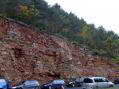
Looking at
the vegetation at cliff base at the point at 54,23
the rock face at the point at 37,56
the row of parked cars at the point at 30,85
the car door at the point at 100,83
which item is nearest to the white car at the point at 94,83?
the car door at the point at 100,83

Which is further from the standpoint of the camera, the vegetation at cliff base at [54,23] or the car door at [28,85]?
the vegetation at cliff base at [54,23]

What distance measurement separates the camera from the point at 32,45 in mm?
58594

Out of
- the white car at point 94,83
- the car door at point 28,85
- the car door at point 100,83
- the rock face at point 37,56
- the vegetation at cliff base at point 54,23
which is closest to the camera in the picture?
the car door at point 28,85

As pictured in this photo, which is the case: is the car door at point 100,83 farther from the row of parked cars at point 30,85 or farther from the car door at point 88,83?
the row of parked cars at point 30,85

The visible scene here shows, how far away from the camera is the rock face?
176ft

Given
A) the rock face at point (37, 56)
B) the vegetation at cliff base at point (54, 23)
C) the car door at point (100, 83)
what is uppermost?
the vegetation at cliff base at point (54, 23)

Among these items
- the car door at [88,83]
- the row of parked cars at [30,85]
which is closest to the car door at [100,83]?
the car door at [88,83]

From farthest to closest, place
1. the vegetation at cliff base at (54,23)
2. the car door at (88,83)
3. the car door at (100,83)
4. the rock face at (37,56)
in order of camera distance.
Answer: the vegetation at cliff base at (54,23) < the rock face at (37,56) < the car door at (100,83) < the car door at (88,83)

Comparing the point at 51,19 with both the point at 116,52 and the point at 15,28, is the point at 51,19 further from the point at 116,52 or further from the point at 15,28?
the point at 15,28

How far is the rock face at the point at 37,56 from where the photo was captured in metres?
53.6

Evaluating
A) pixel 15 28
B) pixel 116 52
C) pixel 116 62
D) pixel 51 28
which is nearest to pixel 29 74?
pixel 15 28

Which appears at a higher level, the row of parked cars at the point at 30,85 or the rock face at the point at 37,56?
the rock face at the point at 37,56

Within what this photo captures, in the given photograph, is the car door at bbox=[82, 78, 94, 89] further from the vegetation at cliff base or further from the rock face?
the vegetation at cliff base

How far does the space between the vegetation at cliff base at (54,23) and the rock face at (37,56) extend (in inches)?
119
